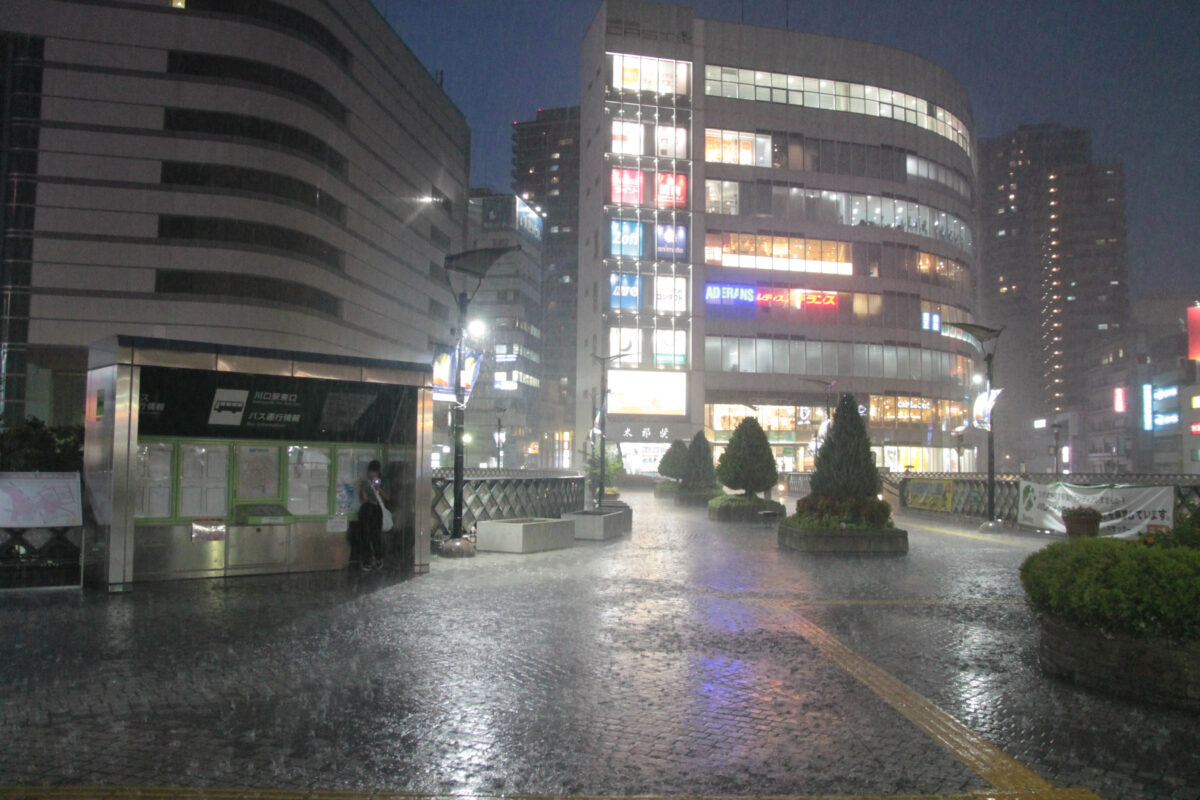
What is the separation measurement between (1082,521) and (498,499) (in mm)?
16119

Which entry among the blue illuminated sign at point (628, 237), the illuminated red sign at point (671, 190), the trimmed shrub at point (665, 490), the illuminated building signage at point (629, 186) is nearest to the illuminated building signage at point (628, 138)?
the illuminated building signage at point (629, 186)

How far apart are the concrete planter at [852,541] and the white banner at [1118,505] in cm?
637

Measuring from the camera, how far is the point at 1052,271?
6757 inches

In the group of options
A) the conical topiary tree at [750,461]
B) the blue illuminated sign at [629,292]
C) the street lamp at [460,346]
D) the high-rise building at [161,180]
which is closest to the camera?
the street lamp at [460,346]

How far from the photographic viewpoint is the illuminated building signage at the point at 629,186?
236 feet

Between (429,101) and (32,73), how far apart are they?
3830cm

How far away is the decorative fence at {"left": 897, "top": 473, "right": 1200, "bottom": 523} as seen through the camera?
28.4 metres

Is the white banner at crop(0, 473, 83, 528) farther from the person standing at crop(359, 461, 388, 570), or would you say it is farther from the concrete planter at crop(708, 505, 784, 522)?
the concrete planter at crop(708, 505, 784, 522)

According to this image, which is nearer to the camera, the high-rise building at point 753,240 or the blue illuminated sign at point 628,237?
the blue illuminated sign at point 628,237

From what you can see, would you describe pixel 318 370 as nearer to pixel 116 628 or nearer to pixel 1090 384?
pixel 116 628

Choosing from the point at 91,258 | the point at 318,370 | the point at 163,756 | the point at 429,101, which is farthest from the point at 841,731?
the point at 429,101

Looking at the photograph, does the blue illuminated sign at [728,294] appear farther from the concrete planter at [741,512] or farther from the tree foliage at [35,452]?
the tree foliage at [35,452]

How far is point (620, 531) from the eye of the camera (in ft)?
75.9

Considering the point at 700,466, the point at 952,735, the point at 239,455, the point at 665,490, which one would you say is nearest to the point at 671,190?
the point at 665,490
